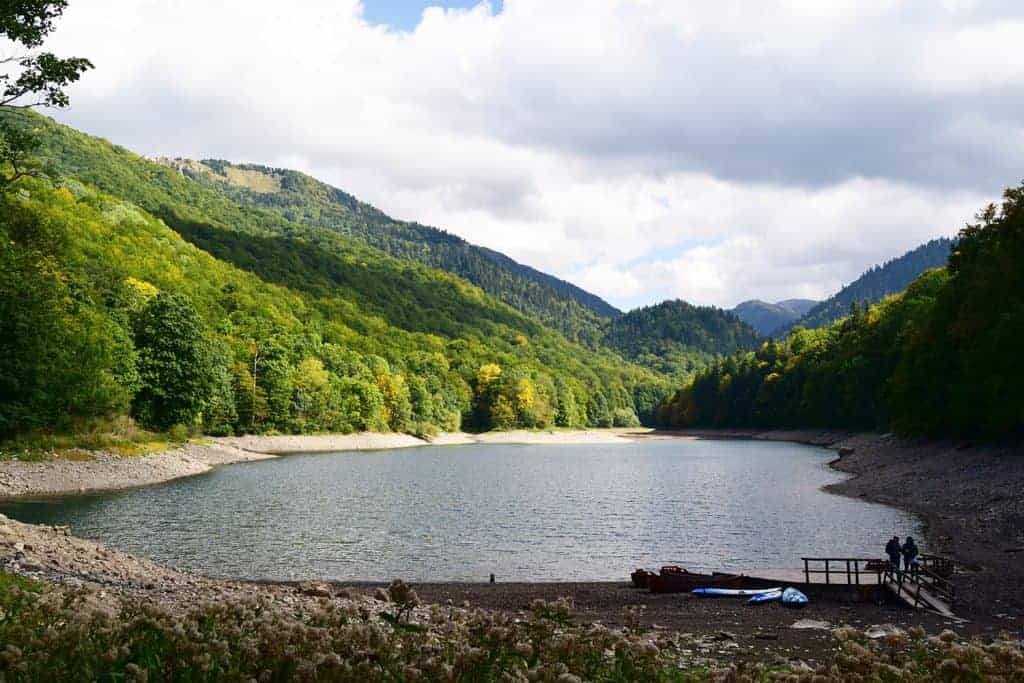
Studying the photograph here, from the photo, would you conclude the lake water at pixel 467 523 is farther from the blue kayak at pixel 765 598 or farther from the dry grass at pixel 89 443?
the blue kayak at pixel 765 598

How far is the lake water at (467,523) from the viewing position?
134 feet

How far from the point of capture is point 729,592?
109 feet

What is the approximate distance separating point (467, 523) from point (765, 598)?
86.2 ft

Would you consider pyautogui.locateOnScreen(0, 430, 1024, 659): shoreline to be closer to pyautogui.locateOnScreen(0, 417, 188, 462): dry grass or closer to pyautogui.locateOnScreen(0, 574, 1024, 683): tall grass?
pyautogui.locateOnScreen(0, 574, 1024, 683): tall grass

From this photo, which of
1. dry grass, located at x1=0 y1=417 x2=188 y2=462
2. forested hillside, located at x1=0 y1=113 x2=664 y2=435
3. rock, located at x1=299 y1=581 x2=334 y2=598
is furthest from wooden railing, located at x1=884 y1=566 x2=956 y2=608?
dry grass, located at x1=0 y1=417 x2=188 y2=462

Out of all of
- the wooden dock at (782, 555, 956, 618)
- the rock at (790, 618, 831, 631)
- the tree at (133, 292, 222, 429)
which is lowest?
the rock at (790, 618, 831, 631)

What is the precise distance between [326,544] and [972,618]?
32.1 metres

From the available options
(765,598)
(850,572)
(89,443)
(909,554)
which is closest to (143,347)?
(89,443)

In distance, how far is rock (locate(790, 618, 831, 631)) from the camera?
88.0ft

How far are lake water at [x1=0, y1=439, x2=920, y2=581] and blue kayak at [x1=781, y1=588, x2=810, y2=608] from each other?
8.62 metres

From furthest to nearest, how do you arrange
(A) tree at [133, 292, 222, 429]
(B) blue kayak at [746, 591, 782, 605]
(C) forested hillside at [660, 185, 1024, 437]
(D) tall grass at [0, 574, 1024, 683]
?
(A) tree at [133, 292, 222, 429] < (C) forested hillside at [660, 185, 1024, 437] < (B) blue kayak at [746, 591, 782, 605] < (D) tall grass at [0, 574, 1024, 683]

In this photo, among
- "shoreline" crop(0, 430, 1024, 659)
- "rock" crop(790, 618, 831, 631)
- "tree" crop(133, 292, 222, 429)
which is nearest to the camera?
"shoreline" crop(0, 430, 1024, 659)

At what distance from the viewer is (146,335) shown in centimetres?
9444

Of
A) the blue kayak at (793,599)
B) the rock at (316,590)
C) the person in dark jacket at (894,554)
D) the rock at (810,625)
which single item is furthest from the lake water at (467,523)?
the rock at (810,625)
